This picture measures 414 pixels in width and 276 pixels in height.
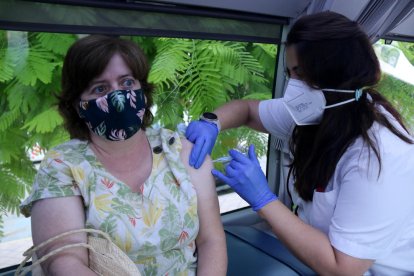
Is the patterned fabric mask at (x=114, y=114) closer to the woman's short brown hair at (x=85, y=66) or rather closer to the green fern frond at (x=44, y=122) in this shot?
the woman's short brown hair at (x=85, y=66)

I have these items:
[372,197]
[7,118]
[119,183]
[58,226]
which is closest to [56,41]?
[7,118]

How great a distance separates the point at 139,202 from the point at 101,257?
253mm

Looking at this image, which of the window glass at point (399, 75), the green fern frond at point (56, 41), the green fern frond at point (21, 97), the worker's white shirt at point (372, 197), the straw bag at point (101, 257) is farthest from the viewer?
the window glass at point (399, 75)

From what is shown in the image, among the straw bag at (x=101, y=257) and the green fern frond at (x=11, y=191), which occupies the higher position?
the straw bag at (x=101, y=257)

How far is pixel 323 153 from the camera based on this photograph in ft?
5.65

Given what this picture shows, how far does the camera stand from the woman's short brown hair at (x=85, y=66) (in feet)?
4.65

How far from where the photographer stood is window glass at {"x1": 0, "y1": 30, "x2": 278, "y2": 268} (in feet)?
6.60

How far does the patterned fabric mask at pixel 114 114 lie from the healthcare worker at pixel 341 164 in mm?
345

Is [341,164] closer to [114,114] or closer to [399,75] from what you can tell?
[114,114]

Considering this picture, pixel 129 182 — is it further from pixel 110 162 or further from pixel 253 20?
pixel 253 20

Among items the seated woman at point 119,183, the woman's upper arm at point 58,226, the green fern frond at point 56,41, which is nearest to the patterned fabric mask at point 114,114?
the seated woman at point 119,183

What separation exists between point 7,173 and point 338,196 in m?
1.76

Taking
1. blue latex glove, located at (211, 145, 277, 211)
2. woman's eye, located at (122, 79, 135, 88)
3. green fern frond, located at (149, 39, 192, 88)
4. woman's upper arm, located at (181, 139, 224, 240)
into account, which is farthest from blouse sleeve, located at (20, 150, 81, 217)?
green fern frond, located at (149, 39, 192, 88)

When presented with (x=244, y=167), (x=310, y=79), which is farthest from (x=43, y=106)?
(x=310, y=79)
